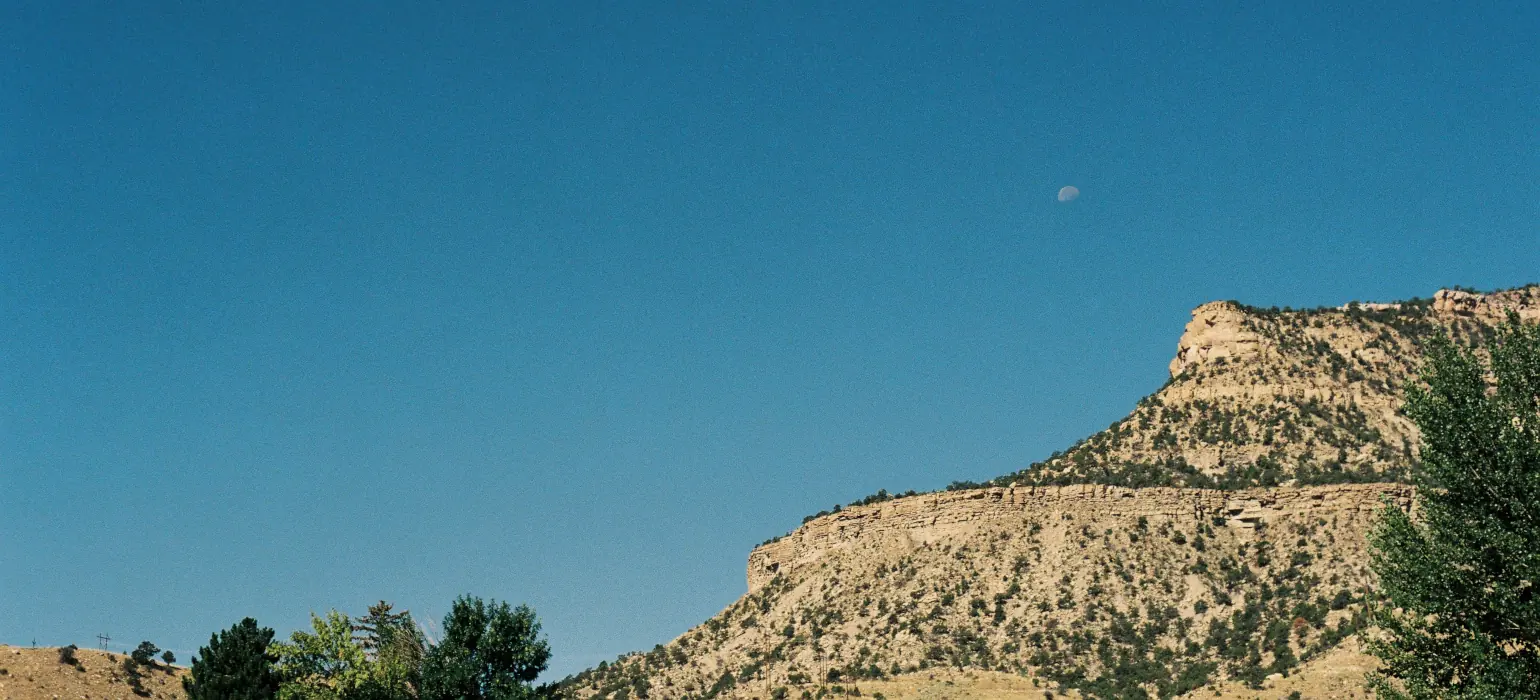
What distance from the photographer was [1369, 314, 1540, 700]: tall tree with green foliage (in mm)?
26000

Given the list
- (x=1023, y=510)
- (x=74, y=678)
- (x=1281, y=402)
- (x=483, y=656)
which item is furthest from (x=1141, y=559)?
(x=74, y=678)

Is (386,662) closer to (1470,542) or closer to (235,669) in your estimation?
(235,669)

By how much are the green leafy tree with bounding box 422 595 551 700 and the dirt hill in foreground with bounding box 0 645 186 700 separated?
22794 mm

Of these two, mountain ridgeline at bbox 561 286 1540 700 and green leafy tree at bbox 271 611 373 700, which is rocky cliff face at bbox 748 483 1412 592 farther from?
green leafy tree at bbox 271 611 373 700

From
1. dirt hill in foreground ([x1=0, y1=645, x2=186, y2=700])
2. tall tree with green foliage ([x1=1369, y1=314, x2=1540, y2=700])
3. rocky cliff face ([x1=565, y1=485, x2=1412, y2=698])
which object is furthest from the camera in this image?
rocky cliff face ([x1=565, y1=485, x2=1412, y2=698])

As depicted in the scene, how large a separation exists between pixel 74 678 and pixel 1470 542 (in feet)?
167

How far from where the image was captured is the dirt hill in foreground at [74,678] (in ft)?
185

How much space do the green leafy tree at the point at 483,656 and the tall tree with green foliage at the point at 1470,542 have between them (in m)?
22.5

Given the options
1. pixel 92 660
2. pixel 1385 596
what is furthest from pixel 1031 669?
pixel 92 660

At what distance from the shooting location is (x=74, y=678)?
5828 cm

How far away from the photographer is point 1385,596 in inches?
1113

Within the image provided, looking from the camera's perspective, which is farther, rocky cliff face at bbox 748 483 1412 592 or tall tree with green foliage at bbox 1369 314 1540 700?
rocky cliff face at bbox 748 483 1412 592

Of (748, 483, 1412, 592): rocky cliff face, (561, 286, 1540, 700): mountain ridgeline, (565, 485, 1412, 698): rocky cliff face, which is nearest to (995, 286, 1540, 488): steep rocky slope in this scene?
(561, 286, 1540, 700): mountain ridgeline

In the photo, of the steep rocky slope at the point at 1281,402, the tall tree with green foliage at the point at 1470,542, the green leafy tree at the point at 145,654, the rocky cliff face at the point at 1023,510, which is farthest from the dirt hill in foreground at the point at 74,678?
the tall tree with green foliage at the point at 1470,542
